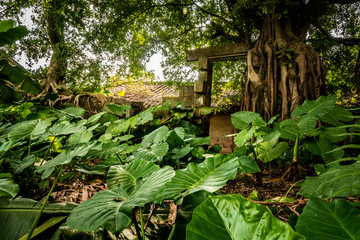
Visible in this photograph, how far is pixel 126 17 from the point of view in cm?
347

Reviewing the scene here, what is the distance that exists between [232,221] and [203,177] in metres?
0.23

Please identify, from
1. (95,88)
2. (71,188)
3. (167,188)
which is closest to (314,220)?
(167,188)

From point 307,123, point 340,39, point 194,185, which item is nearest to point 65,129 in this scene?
point 194,185

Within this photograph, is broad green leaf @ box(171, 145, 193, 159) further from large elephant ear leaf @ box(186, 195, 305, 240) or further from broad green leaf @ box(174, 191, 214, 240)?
large elephant ear leaf @ box(186, 195, 305, 240)

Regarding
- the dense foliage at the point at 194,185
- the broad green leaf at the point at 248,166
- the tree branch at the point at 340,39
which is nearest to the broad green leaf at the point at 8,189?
the dense foliage at the point at 194,185

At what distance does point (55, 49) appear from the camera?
3.51 meters

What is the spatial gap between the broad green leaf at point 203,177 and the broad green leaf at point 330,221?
0.54ft

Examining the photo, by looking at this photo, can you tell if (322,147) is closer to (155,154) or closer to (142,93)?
(155,154)

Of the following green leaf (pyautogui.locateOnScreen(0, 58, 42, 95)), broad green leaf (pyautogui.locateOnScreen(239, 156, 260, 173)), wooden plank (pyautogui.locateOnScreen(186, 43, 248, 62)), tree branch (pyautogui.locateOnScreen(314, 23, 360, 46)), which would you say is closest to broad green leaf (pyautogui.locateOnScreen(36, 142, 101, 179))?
broad green leaf (pyautogui.locateOnScreen(239, 156, 260, 173))

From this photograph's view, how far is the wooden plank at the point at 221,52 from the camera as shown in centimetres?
328

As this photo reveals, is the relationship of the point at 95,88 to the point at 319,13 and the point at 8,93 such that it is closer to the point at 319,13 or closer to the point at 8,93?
the point at 8,93

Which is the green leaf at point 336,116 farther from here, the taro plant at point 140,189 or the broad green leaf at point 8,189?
the broad green leaf at point 8,189

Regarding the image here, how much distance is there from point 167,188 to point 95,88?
3.83 metres

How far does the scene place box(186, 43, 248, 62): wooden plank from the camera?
3.28 metres
